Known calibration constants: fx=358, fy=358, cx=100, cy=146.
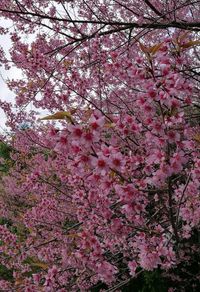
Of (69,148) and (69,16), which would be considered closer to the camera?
(69,148)

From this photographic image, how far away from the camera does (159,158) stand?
6.68 ft

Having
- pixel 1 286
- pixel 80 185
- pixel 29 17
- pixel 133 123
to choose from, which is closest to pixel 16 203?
pixel 1 286

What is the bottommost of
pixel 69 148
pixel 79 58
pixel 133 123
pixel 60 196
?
pixel 69 148

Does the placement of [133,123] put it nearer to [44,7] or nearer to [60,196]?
[44,7]

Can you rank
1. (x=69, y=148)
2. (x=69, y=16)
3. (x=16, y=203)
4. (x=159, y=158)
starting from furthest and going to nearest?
(x=16, y=203), (x=69, y=16), (x=159, y=158), (x=69, y=148)

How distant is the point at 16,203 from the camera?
34.4 ft

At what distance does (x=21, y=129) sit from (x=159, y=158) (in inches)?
184

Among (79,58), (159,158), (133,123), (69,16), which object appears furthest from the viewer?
(79,58)

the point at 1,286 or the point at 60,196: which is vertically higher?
the point at 60,196

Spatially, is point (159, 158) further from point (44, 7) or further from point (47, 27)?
point (44, 7)

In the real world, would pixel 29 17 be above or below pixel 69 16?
above

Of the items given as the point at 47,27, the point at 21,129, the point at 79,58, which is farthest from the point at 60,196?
the point at 47,27

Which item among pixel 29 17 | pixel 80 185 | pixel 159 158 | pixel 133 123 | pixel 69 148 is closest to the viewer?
pixel 69 148

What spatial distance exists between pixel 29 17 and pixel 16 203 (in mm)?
6610
